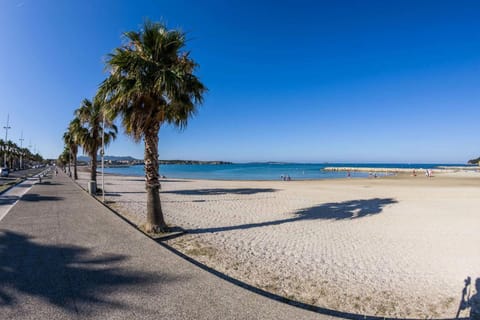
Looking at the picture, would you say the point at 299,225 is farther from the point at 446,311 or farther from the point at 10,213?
the point at 10,213

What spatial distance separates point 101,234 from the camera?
6883 millimetres

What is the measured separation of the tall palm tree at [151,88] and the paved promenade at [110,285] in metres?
2.35

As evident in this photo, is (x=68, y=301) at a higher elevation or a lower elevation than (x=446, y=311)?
higher

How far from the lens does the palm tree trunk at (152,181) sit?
7.68m

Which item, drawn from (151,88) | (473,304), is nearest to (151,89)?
(151,88)

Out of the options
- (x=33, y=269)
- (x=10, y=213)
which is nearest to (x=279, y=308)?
(x=33, y=269)

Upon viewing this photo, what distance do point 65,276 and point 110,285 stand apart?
971mm

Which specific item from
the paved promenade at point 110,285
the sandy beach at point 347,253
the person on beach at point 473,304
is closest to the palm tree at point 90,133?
Answer: the sandy beach at point 347,253

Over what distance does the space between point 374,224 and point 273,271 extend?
6.32m

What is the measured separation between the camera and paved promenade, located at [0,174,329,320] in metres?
3.31

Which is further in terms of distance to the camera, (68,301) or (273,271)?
(273,271)

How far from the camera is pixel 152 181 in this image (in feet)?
25.6

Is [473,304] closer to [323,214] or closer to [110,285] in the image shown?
[110,285]

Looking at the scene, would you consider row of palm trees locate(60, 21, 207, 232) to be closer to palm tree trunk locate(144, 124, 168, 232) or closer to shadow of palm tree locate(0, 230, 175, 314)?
palm tree trunk locate(144, 124, 168, 232)
